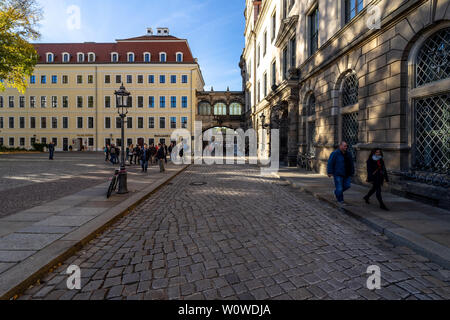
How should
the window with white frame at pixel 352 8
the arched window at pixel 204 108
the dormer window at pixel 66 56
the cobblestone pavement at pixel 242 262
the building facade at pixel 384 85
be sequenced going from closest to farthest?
the cobblestone pavement at pixel 242 262, the building facade at pixel 384 85, the window with white frame at pixel 352 8, the arched window at pixel 204 108, the dormer window at pixel 66 56

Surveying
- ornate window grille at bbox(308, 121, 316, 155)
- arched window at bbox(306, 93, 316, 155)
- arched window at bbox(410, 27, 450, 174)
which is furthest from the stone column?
arched window at bbox(410, 27, 450, 174)

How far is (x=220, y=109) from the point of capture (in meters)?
44.0

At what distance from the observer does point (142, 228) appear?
4898 millimetres

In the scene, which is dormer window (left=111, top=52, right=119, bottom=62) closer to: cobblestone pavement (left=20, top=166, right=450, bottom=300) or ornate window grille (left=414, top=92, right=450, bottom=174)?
cobblestone pavement (left=20, top=166, right=450, bottom=300)

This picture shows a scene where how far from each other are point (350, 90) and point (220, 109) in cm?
3442

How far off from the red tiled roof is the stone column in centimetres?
3453

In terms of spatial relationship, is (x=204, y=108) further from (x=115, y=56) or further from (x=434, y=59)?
(x=434, y=59)

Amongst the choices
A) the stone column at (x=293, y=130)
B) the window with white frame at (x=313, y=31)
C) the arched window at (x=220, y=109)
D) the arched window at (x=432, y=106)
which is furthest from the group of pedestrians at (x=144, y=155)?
the arched window at (x=220, y=109)

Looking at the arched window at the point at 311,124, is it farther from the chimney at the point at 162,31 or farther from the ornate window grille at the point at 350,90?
the chimney at the point at 162,31

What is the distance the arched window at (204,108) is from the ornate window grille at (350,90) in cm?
3471

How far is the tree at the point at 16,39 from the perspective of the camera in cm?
2186
